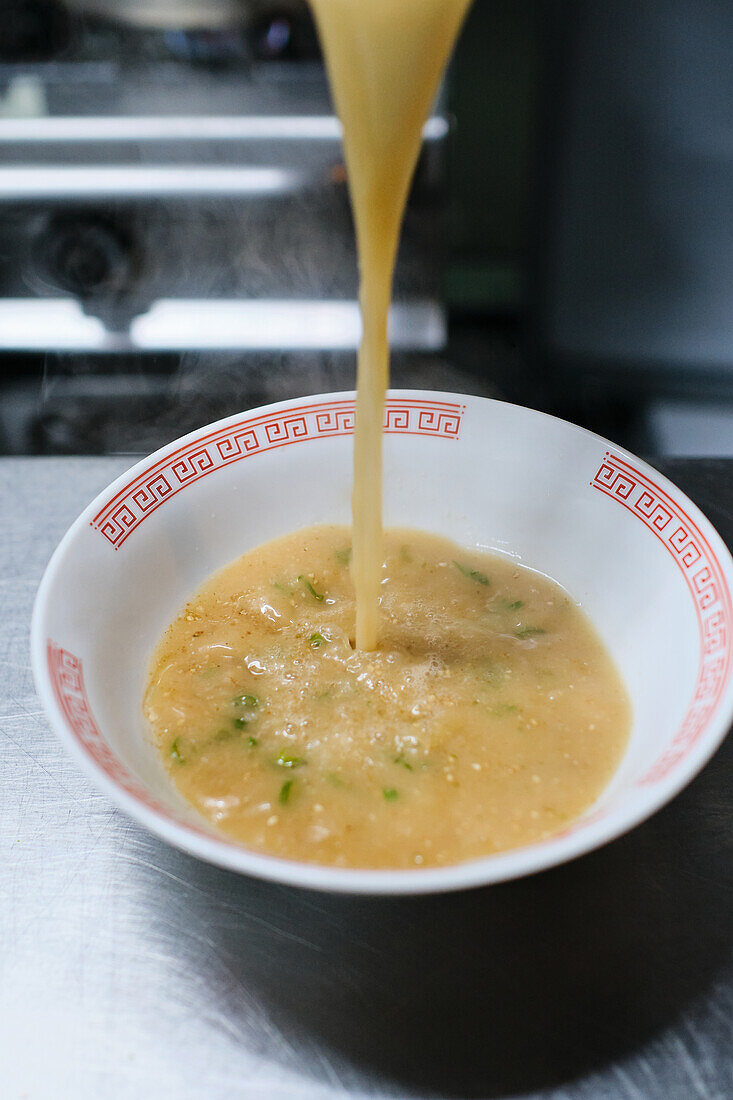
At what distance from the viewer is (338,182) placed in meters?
3.01

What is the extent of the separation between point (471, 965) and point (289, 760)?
308 mm

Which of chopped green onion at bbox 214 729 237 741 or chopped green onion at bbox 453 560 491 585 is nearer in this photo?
chopped green onion at bbox 214 729 237 741

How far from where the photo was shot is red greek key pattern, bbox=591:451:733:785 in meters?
0.97

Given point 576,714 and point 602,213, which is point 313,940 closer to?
point 576,714

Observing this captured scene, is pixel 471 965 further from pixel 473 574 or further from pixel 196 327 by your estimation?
pixel 196 327

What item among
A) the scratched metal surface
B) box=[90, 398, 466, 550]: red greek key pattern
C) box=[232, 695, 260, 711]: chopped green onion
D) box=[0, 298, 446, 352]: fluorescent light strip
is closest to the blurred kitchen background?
box=[0, 298, 446, 352]: fluorescent light strip

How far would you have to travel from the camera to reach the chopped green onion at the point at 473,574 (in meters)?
1.45

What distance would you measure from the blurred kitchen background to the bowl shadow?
1403mm

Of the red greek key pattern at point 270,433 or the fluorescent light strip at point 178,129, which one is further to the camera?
the fluorescent light strip at point 178,129

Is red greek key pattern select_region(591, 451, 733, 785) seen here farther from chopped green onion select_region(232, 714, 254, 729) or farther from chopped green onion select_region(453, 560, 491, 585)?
chopped green onion select_region(232, 714, 254, 729)

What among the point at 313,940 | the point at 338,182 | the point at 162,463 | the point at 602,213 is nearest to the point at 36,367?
the point at 338,182

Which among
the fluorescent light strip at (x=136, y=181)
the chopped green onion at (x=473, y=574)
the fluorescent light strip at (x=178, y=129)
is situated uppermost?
the fluorescent light strip at (x=178, y=129)

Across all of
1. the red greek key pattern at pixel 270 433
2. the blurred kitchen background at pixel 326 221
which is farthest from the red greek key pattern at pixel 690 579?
the blurred kitchen background at pixel 326 221

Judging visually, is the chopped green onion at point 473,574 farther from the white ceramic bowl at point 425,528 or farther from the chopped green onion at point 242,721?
the chopped green onion at point 242,721
